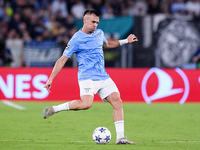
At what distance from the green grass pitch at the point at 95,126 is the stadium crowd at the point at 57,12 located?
16.8 feet

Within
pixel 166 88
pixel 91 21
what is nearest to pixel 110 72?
pixel 166 88

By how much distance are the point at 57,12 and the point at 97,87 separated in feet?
46.4

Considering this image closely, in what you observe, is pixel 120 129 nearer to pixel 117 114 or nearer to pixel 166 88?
pixel 117 114

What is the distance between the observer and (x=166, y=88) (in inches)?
662

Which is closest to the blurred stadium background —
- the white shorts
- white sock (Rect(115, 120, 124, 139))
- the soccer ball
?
the soccer ball

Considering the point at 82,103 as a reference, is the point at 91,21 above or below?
above

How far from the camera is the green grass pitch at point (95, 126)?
320 inches

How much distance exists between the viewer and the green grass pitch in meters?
8.12

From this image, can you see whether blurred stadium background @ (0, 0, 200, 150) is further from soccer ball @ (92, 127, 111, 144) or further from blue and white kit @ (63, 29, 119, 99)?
blue and white kit @ (63, 29, 119, 99)

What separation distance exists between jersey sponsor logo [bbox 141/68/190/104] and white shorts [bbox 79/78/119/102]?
28.0 ft

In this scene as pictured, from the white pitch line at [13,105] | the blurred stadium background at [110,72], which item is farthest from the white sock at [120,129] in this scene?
the white pitch line at [13,105]

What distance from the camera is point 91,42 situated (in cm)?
832

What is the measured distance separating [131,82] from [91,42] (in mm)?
8875

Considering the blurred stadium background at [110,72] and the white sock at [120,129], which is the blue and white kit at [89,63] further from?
the blurred stadium background at [110,72]
